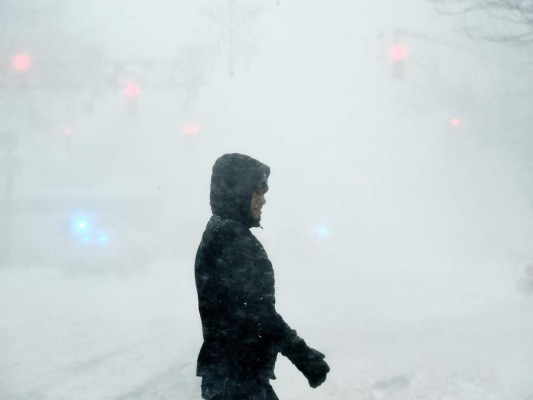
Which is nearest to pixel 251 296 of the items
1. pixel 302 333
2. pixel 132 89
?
pixel 302 333

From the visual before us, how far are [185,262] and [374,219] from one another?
3789cm

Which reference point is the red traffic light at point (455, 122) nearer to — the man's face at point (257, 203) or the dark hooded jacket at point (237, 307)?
the man's face at point (257, 203)

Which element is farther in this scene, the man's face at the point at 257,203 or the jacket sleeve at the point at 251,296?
the man's face at the point at 257,203

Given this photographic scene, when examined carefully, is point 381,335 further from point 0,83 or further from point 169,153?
point 169,153

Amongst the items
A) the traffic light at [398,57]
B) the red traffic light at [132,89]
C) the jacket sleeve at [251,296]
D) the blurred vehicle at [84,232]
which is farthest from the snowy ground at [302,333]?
the red traffic light at [132,89]

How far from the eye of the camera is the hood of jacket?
276 centimetres

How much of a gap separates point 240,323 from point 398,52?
1141 cm

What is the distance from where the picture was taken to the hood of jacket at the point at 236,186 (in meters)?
2.76

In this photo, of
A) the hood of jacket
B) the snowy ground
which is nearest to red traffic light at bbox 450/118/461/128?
the snowy ground

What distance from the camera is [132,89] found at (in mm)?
18141

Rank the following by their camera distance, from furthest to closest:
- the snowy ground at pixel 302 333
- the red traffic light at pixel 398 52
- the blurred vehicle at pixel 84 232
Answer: the blurred vehicle at pixel 84 232 → the red traffic light at pixel 398 52 → the snowy ground at pixel 302 333

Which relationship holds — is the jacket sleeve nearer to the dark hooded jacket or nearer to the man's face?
the dark hooded jacket

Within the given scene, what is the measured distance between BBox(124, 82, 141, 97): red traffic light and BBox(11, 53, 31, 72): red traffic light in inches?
206

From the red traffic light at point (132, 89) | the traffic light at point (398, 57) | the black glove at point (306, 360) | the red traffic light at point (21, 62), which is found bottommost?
the red traffic light at point (132, 89)
